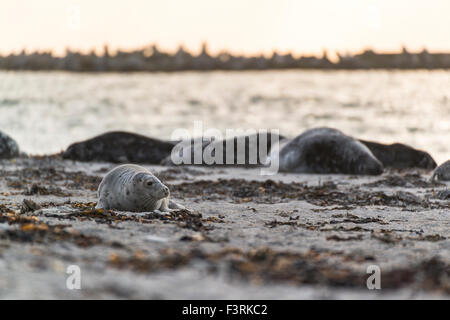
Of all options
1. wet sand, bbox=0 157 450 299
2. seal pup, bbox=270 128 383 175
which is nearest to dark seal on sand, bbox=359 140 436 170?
seal pup, bbox=270 128 383 175

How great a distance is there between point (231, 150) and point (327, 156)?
1.90 meters

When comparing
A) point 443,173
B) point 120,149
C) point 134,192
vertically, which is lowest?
point 443,173

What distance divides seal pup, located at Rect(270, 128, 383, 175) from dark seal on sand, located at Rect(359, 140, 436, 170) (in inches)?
54.8

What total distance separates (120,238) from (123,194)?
4.72 ft

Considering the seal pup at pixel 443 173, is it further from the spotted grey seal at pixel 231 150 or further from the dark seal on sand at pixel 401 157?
the spotted grey seal at pixel 231 150

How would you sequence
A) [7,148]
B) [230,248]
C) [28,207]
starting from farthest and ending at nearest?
[7,148], [28,207], [230,248]

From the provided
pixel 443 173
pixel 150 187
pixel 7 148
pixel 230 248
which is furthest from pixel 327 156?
pixel 230 248

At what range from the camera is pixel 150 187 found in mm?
5211

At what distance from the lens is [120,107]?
97.6ft

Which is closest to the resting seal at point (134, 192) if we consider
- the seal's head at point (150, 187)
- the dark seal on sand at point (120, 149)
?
the seal's head at point (150, 187)

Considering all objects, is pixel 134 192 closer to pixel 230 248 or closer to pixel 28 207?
pixel 28 207

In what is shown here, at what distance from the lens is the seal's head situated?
204 inches

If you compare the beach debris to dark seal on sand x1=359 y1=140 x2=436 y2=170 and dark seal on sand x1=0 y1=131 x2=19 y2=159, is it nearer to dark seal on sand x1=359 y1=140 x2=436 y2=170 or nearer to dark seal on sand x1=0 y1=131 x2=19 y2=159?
dark seal on sand x1=0 y1=131 x2=19 y2=159
